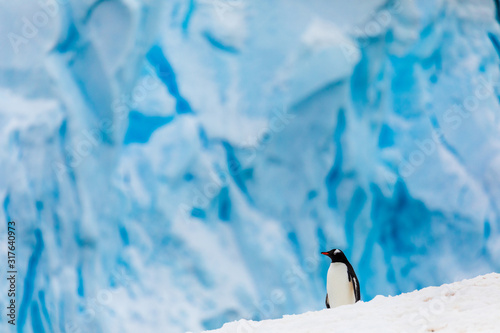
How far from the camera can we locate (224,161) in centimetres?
286

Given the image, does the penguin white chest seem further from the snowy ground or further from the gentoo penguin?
the snowy ground

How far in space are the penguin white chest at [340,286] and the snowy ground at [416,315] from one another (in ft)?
3.23

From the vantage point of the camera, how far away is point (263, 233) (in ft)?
9.36

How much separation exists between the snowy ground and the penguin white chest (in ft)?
3.23

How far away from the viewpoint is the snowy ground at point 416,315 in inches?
42.0

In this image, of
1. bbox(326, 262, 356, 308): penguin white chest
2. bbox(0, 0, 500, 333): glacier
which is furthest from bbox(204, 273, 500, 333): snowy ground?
bbox(0, 0, 500, 333): glacier

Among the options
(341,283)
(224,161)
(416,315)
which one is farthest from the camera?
(224,161)

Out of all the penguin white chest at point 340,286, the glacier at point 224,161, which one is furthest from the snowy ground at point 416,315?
the glacier at point 224,161

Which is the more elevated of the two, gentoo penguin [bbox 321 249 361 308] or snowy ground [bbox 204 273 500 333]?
gentoo penguin [bbox 321 249 361 308]

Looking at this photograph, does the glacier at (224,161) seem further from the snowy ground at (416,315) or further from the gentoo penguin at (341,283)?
the snowy ground at (416,315)

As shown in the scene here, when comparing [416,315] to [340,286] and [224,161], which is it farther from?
[224,161]

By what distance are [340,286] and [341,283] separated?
0.02 meters

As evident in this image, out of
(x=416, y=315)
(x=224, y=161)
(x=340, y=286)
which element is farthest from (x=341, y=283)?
(x=416, y=315)

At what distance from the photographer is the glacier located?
9.12 feet
